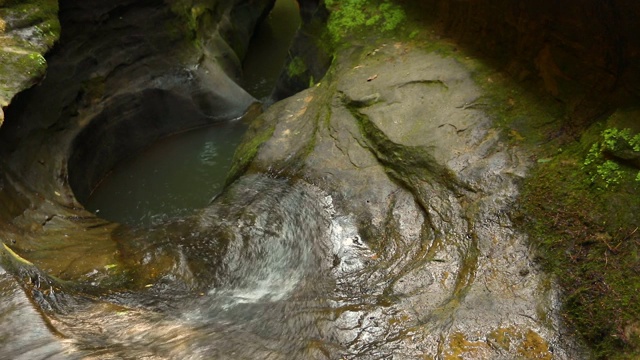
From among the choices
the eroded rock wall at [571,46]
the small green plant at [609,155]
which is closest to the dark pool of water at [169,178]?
the eroded rock wall at [571,46]

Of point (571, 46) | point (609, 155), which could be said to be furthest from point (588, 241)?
point (571, 46)

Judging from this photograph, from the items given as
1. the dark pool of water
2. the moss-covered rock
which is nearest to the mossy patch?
the dark pool of water

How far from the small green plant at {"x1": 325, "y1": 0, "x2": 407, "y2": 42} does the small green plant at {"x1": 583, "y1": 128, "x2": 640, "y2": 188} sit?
398 cm

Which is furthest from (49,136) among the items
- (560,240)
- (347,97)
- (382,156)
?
(560,240)

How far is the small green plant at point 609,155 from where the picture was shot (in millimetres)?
3904

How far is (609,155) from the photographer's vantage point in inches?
159

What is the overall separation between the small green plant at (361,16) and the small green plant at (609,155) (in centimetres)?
398

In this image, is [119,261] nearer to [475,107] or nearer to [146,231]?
[146,231]

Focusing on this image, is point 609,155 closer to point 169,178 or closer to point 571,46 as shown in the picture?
point 571,46

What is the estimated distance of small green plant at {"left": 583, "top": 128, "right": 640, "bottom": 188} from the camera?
390 centimetres

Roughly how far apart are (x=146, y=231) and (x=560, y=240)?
3957 mm

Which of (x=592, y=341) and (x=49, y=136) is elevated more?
(x=49, y=136)

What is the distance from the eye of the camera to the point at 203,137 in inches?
384

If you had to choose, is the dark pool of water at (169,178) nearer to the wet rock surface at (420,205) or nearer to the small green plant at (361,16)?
the wet rock surface at (420,205)
